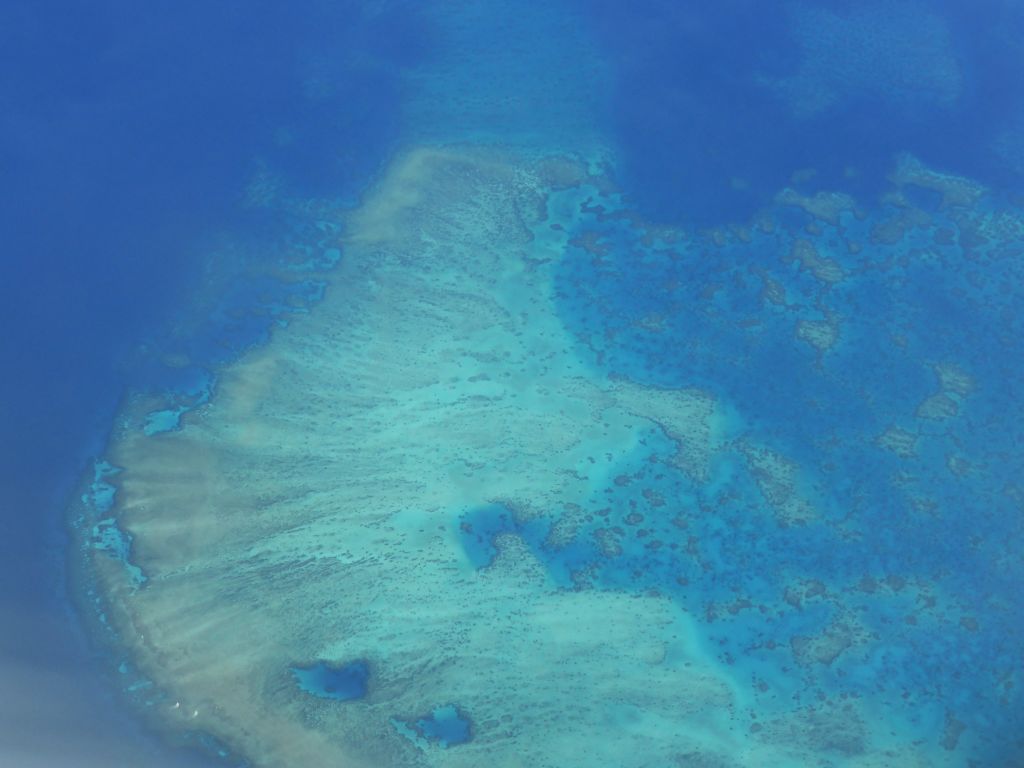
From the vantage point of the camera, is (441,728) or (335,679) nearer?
(441,728)

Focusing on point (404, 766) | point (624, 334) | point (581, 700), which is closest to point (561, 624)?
point (581, 700)

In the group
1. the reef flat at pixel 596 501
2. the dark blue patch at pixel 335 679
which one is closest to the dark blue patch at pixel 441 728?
the reef flat at pixel 596 501

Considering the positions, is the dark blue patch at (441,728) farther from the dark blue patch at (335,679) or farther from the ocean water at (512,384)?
the dark blue patch at (335,679)

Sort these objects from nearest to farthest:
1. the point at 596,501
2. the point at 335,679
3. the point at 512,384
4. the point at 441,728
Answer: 1. the point at 441,728
2. the point at 335,679
3. the point at 596,501
4. the point at 512,384

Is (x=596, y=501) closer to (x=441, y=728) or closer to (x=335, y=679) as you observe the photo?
(x=441, y=728)

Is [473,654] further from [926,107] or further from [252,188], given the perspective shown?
[926,107]

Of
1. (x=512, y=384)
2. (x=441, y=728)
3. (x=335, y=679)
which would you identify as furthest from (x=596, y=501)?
(x=335, y=679)

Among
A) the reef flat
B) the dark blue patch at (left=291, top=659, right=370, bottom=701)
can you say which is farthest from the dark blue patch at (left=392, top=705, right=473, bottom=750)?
the dark blue patch at (left=291, top=659, right=370, bottom=701)
